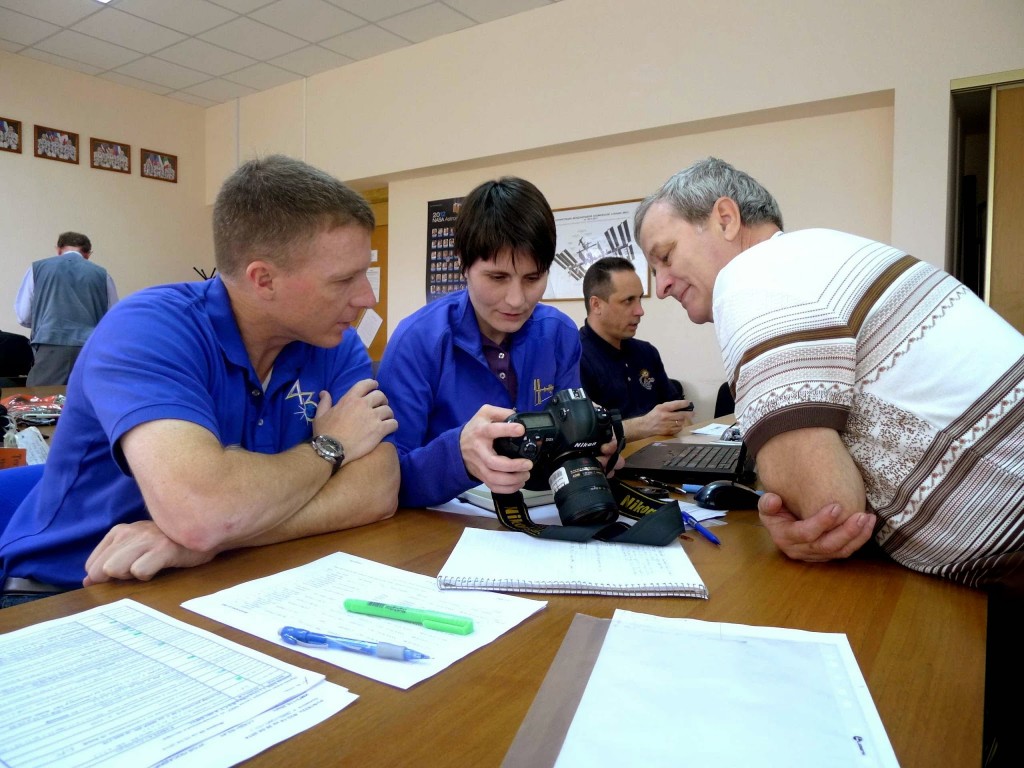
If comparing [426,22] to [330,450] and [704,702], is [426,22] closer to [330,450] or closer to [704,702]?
[330,450]

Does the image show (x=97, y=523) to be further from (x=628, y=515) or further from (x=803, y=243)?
(x=803, y=243)

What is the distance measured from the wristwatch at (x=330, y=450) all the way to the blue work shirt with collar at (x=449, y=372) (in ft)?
0.51

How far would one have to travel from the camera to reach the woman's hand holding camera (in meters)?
1.01

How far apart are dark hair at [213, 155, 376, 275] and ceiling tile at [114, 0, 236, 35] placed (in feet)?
13.7

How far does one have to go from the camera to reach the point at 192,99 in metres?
6.34

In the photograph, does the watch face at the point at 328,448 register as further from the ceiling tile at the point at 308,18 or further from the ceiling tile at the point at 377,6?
the ceiling tile at the point at 308,18

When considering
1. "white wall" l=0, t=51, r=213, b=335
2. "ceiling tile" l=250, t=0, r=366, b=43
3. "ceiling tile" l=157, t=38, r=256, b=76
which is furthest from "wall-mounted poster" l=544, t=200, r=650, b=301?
"white wall" l=0, t=51, r=213, b=335

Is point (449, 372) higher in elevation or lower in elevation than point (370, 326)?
lower

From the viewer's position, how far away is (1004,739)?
0.91 m

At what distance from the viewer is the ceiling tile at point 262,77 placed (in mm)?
5578

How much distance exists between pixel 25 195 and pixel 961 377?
21.5ft

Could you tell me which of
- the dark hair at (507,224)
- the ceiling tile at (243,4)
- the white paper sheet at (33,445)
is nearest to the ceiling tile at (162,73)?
the ceiling tile at (243,4)

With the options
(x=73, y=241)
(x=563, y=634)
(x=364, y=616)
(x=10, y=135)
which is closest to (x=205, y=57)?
(x=10, y=135)

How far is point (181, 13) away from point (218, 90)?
1.56 m
